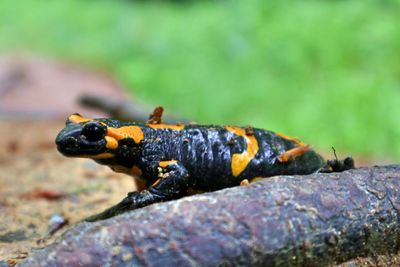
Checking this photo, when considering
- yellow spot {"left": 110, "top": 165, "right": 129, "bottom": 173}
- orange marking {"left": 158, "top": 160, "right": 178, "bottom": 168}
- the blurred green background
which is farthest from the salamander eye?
the blurred green background

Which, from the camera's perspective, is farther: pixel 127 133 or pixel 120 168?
pixel 120 168

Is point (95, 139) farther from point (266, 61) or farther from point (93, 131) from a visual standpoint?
point (266, 61)

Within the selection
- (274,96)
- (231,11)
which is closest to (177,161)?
(274,96)

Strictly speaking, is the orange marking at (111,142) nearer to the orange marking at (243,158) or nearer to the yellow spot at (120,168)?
the yellow spot at (120,168)

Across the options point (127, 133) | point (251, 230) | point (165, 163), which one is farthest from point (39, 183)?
point (251, 230)

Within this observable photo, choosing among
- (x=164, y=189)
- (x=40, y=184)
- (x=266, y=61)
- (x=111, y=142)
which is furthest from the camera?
(x=266, y=61)

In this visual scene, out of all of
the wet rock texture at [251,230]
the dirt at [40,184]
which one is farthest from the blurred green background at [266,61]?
the wet rock texture at [251,230]

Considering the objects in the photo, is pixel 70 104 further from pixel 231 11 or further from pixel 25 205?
pixel 25 205
